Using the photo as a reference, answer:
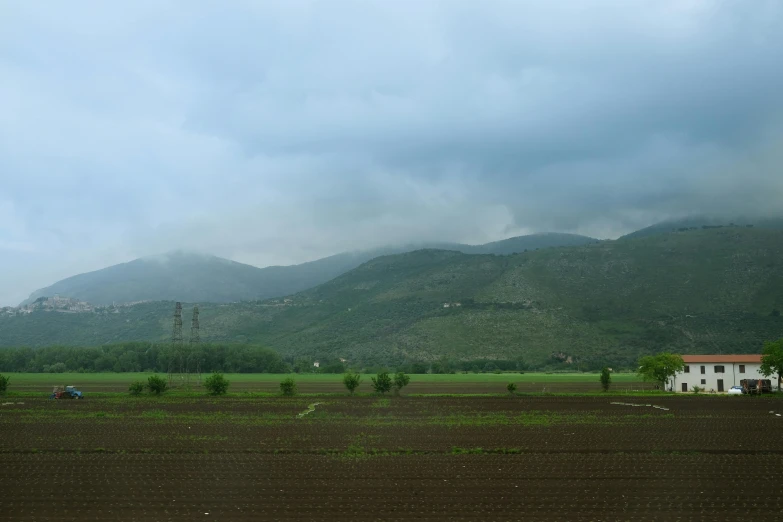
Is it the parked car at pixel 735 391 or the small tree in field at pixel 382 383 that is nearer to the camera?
the parked car at pixel 735 391

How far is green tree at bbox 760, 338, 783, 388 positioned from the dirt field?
96.6 feet

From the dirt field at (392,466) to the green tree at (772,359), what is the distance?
96.6 feet

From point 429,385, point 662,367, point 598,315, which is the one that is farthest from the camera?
point 598,315

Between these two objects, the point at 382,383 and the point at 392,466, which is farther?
the point at 382,383

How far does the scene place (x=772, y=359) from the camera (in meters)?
75.2

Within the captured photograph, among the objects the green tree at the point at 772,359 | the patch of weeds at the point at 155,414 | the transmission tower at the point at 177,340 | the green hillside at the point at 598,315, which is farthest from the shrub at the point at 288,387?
the green hillside at the point at 598,315

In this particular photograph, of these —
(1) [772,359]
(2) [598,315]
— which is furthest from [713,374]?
(2) [598,315]

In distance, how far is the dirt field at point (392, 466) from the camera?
1897 cm

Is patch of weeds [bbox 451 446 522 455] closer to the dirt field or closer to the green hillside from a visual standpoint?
the dirt field

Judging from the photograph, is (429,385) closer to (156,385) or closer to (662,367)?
(662,367)

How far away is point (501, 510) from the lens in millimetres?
18609

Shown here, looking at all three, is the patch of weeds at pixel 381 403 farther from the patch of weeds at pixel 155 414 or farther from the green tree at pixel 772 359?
the green tree at pixel 772 359

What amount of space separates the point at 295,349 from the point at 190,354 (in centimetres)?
6547

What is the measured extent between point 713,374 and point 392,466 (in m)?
70.1
